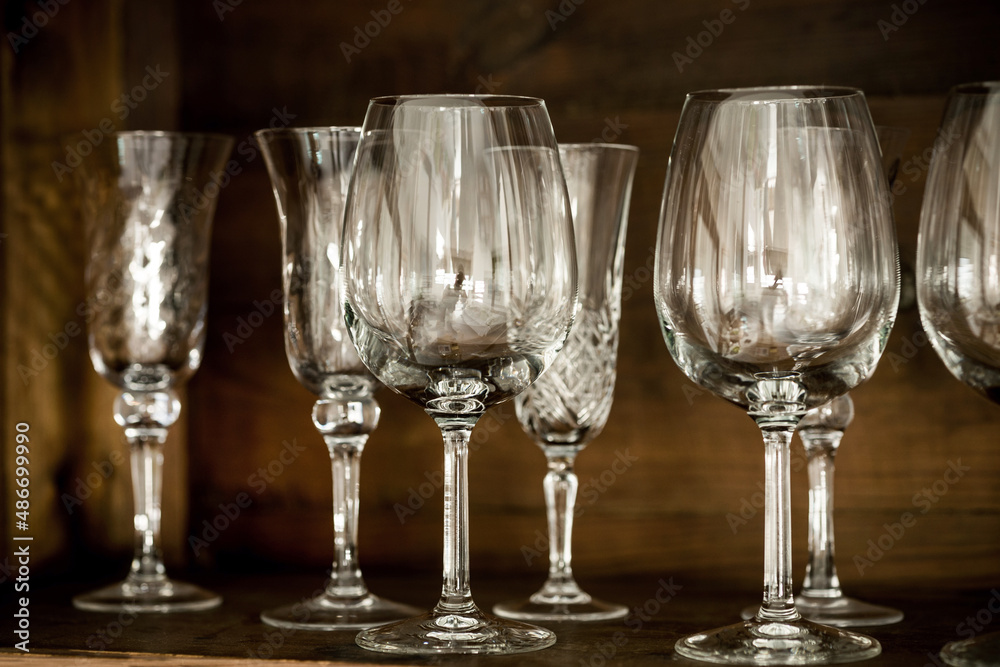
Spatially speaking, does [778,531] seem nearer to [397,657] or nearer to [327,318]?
[397,657]

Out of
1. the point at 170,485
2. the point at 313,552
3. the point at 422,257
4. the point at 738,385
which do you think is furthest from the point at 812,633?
the point at 170,485

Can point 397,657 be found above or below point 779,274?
below

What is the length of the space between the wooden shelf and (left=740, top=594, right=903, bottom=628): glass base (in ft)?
0.04

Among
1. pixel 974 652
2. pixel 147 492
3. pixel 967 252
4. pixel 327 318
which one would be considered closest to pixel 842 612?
pixel 974 652

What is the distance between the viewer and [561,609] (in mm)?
838

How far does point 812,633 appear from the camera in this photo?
660mm

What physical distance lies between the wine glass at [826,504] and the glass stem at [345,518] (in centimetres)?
26

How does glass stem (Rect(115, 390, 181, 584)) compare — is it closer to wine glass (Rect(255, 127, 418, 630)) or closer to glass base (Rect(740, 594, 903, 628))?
wine glass (Rect(255, 127, 418, 630))

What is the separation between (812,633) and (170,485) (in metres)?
0.62

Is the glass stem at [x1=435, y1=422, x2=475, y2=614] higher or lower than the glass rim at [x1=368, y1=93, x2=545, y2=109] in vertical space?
lower

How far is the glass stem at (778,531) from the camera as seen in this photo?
657mm

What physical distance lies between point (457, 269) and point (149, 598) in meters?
0.40

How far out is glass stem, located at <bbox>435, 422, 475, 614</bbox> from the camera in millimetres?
688

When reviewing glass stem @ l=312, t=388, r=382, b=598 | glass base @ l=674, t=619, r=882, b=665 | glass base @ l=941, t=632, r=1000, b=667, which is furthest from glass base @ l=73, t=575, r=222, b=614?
glass base @ l=941, t=632, r=1000, b=667
